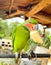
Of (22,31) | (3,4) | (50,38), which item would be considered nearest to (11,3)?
(3,4)

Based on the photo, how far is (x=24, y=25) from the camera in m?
0.89

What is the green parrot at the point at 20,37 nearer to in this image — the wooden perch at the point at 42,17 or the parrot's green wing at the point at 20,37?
the parrot's green wing at the point at 20,37

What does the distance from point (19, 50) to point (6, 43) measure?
1509mm

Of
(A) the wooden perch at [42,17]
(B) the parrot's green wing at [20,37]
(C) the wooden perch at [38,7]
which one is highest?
(C) the wooden perch at [38,7]

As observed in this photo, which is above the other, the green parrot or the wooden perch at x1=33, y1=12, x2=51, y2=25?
the wooden perch at x1=33, y1=12, x2=51, y2=25

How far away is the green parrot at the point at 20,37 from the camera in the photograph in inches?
34.8

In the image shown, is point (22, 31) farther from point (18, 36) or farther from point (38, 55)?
point (38, 55)

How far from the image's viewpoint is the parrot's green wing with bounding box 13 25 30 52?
88cm

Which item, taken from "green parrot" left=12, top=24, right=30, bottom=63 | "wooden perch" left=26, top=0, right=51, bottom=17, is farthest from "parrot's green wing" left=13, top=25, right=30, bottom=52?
"wooden perch" left=26, top=0, right=51, bottom=17

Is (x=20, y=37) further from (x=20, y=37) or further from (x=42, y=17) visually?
(x=42, y=17)

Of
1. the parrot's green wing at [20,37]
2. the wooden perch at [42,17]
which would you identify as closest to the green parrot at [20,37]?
the parrot's green wing at [20,37]

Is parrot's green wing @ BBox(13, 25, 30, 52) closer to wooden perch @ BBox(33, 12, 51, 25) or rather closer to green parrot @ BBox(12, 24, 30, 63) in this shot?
green parrot @ BBox(12, 24, 30, 63)

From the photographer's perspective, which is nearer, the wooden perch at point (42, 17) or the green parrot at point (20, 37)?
the green parrot at point (20, 37)

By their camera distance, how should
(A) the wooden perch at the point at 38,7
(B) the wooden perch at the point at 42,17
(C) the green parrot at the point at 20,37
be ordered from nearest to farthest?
1. (A) the wooden perch at the point at 38,7
2. (C) the green parrot at the point at 20,37
3. (B) the wooden perch at the point at 42,17
